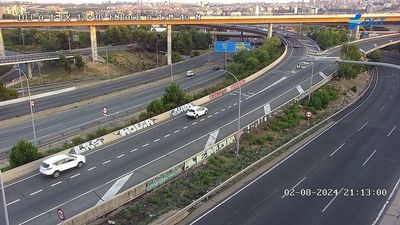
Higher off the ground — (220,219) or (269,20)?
(269,20)

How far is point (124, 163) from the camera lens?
113ft

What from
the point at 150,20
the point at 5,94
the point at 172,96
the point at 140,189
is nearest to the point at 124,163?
the point at 140,189

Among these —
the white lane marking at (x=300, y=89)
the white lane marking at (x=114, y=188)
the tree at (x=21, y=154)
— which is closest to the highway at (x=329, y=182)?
the white lane marking at (x=114, y=188)

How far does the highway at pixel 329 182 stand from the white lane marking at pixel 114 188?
752 cm

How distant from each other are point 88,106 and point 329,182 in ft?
130

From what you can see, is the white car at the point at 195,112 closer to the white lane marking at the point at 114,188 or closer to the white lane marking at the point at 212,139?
the white lane marking at the point at 212,139

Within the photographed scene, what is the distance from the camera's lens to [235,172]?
32.5m

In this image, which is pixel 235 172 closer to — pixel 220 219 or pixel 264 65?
pixel 220 219

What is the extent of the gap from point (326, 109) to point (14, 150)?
42.8 meters

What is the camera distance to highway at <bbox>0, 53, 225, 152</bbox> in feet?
148

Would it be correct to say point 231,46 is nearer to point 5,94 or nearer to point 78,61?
point 78,61

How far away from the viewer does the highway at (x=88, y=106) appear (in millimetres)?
45112

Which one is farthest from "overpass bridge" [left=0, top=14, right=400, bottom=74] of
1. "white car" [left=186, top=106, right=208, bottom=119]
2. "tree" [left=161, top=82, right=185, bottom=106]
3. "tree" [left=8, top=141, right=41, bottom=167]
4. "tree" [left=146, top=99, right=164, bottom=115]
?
"tree" [left=8, top=141, right=41, bottom=167]

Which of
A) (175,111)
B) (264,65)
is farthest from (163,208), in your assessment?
(264,65)
